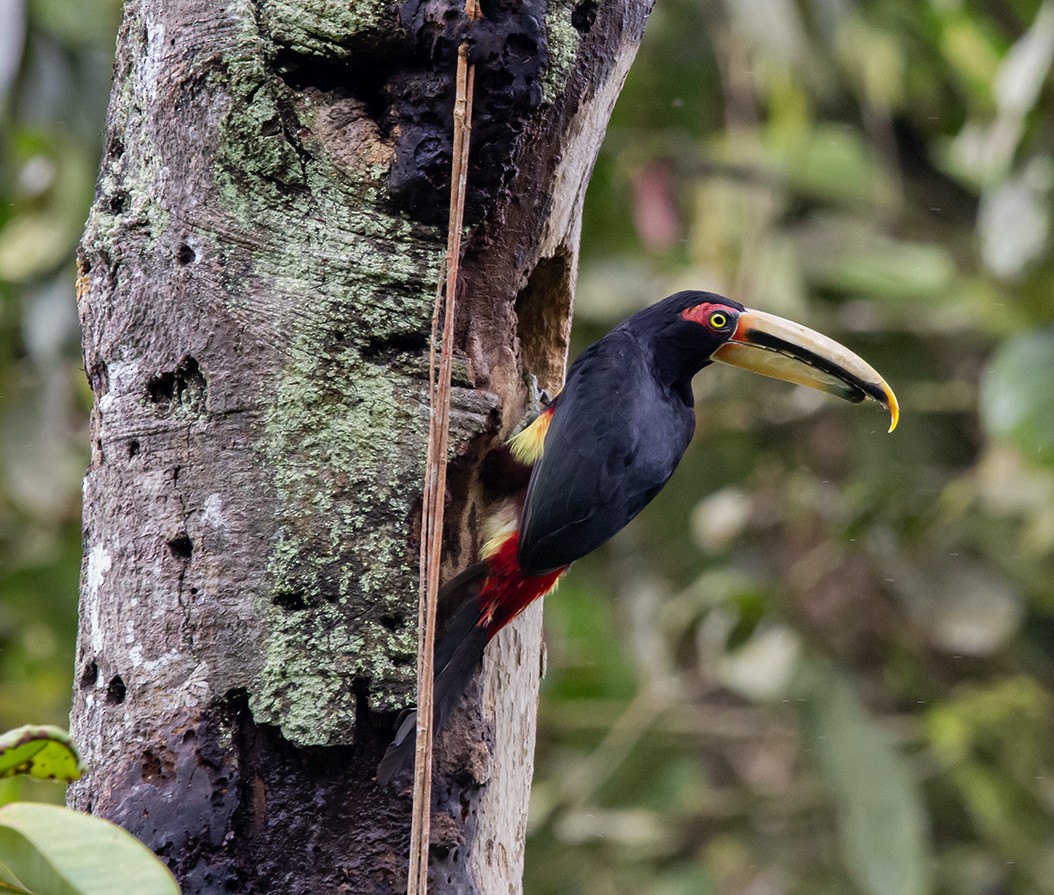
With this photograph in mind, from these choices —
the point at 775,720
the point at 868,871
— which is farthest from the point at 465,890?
the point at 775,720

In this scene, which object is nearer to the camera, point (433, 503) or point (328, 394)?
point (433, 503)

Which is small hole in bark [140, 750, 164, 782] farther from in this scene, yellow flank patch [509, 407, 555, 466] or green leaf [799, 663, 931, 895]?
green leaf [799, 663, 931, 895]

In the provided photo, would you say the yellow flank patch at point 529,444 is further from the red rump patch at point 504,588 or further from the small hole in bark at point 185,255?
the small hole in bark at point 185,255

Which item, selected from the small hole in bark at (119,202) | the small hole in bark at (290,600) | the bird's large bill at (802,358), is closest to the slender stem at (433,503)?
the small hole in bark at (290,600)

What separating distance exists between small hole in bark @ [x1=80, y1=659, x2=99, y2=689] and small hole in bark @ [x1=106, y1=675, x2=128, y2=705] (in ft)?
0.15

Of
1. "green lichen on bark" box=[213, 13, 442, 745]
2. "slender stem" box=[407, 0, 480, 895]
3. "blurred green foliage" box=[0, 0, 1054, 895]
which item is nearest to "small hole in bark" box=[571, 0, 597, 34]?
"slender stem" box=[407, 0, 480, 895]

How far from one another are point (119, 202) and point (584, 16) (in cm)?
87

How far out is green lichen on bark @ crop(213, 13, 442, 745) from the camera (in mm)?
2090

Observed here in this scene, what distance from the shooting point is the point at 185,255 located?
2.20 m

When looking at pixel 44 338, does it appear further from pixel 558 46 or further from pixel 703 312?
pixel 558 46

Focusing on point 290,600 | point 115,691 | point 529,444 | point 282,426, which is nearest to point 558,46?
point 529,444

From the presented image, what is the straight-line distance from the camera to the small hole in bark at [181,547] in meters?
2.13

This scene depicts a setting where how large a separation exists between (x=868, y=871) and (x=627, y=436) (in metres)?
2.87

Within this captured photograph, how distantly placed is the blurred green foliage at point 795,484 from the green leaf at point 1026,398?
1cm
